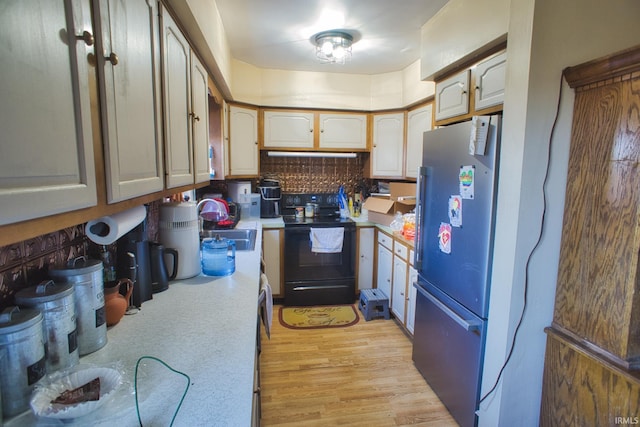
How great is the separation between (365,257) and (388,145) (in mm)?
1202

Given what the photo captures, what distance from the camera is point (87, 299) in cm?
94

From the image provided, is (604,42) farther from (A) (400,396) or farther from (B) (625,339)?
(A) (400,396)

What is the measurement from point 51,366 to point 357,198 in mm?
3180

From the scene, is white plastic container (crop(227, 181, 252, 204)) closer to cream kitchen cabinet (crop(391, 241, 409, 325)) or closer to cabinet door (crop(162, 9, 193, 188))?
cream kitchen cabinet (crop(391, 241, 409, 325))

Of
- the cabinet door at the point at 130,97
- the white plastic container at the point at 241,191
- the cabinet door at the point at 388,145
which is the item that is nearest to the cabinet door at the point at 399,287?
the cabinet door at the point at 388,145

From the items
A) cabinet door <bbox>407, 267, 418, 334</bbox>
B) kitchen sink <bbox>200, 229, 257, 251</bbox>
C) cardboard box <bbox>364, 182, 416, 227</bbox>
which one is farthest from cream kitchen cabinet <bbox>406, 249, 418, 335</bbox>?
kitchen sink <bbox>200, 229, 257, 251</bbox>

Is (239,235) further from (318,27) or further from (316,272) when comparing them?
(318,27)

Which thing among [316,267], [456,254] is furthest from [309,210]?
[456,254]

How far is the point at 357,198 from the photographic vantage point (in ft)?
12.3

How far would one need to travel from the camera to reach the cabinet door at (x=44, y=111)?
0.52 metres

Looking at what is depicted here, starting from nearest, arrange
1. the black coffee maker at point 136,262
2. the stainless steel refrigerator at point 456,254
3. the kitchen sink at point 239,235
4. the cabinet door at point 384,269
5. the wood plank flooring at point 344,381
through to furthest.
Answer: the black coffee maker at point 136,262 < the stainless steel refrigerator at point 456,254 < the wood plank flooring at point 344,381 < the kitchen sink at point 239,235 < the cabinet door at point 384,269

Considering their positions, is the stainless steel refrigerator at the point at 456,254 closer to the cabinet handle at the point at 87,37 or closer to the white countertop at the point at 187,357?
the white countertop at the point at 187,357

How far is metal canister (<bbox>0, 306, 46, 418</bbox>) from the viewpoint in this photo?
0.69 meters

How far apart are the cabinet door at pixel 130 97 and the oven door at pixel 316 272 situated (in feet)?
6.74
